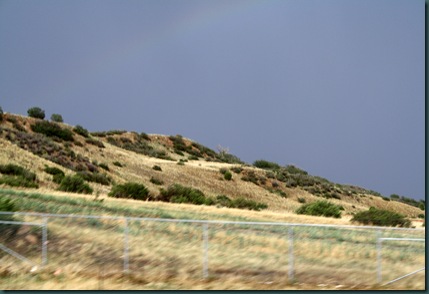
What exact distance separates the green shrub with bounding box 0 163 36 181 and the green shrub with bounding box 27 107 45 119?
4723 centimetres

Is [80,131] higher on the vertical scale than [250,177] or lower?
higher

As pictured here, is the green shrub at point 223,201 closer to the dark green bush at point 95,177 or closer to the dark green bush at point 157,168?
the dark green bush at point 95,177

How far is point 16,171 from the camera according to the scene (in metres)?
51.0

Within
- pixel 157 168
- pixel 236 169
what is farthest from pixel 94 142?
pixel 236 169

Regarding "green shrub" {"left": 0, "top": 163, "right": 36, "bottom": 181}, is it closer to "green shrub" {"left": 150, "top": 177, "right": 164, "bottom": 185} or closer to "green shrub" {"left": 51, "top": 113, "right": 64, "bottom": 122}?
"green shrub" {"left": 150, "top": 177, "right": 164, "bottom": 185}

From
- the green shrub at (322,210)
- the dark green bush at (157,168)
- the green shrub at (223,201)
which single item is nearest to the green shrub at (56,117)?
the dark green bush at (157,168)

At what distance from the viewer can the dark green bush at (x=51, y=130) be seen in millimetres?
85094

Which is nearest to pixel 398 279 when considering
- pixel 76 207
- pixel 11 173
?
pixel 76 207

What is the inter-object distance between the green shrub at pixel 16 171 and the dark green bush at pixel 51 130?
33037 millimetres

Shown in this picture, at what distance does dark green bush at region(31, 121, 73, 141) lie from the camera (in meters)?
85.1

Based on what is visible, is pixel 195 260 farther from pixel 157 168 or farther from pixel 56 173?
pixel 157 168

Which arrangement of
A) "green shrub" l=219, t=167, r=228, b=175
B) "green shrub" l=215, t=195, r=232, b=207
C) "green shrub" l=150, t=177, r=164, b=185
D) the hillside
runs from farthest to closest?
"green shrub" l=219, t=167, r=228, b=175, "green shrub" l=150, t=177, r=164, b=185, the hillside, "green shrub" l=215, t=195, r=232, b=207

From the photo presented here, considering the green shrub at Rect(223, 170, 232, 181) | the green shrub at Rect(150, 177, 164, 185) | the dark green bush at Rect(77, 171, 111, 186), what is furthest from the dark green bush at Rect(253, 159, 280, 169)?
the dark green bush at Rect(77, 171, 111, 186)

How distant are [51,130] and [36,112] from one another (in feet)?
45.1
